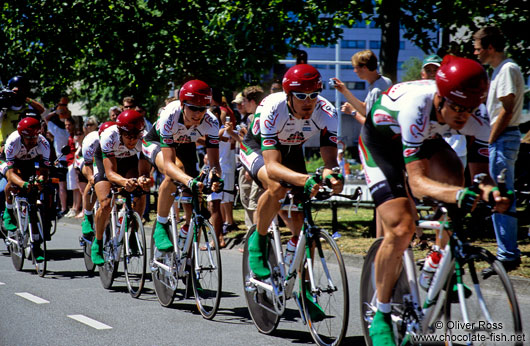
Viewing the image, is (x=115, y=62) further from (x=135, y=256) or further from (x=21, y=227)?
(x=135, y=256)

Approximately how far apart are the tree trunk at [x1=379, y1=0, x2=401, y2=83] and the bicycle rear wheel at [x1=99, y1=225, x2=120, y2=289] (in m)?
6.01

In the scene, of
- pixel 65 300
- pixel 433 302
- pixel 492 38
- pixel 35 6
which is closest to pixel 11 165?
pixel 65 300

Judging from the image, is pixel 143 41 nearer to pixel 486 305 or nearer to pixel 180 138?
pixel 180 138

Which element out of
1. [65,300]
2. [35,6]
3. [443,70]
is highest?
[35,6]

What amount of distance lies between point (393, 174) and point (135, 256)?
3.94 meters

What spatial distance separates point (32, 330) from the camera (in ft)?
19.1

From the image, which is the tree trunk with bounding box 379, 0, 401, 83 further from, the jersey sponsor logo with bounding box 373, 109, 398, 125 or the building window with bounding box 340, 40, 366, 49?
the building window with bounding box 340, 40, 366, 49

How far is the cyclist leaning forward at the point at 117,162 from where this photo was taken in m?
7.79

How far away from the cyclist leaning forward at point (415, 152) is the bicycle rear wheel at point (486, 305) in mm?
356

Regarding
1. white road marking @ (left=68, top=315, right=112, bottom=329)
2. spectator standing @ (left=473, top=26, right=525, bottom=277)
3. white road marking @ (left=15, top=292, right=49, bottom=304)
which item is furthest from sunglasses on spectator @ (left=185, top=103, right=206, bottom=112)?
spectator standing @ (left=473, top=26, right=525, bottom=277)

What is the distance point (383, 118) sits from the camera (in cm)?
445

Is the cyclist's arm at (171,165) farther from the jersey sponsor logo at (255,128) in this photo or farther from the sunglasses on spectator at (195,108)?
the jersey sponsor logo at (255,128)

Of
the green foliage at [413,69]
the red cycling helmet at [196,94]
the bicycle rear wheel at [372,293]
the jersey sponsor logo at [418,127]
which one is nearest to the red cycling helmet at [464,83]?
the jersey sponsor logo at [418,127]

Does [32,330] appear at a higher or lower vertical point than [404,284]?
lower
